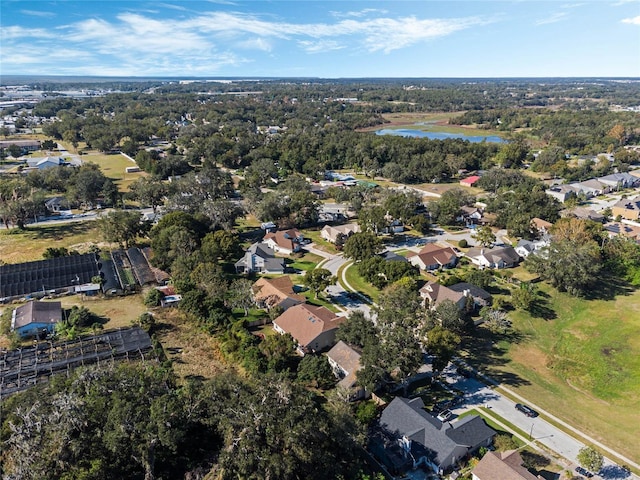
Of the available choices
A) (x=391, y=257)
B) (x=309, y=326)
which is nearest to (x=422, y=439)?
(x=309, y=326)

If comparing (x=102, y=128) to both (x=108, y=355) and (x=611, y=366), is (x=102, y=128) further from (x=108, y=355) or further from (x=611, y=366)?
(x=611, y=366)

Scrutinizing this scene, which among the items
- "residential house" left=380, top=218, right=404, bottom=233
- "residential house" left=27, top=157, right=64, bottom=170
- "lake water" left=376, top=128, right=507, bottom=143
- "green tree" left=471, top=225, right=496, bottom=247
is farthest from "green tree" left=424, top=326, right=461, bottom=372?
"lake water" left=376, top=128, right=507, bottom=143

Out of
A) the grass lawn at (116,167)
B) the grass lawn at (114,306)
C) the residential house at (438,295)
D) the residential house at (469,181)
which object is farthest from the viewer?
the grass lawn at (116,167)

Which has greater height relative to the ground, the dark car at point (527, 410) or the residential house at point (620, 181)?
the residential house at point (620, 181)

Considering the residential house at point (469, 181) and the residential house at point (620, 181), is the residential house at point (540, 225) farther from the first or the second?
the residential house at point (620, 181)

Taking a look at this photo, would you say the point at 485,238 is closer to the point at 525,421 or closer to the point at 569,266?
the point at 569,266

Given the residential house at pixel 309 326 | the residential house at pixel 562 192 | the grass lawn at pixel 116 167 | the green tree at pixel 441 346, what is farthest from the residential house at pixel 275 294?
the residential house at pixel 562 192
